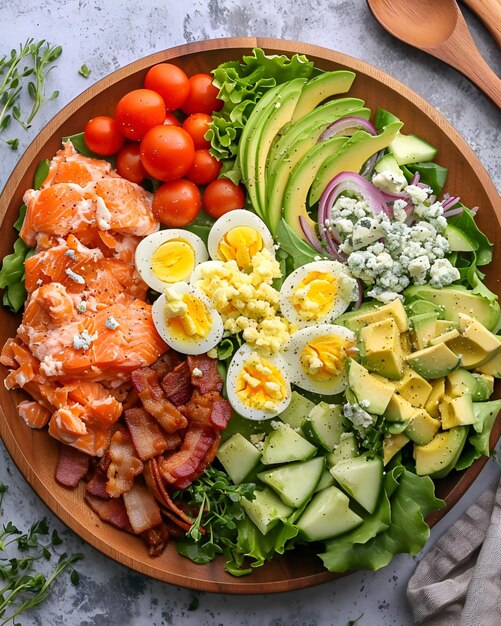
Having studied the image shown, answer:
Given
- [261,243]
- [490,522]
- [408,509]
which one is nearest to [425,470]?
[408,509]

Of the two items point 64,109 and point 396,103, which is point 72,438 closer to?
point 64,109

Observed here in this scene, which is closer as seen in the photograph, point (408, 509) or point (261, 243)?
point (408, 509)

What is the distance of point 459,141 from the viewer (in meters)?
3.39

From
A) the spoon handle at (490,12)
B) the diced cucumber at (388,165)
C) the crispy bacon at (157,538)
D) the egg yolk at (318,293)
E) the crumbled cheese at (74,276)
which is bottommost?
the crispy bacon at (157,538)

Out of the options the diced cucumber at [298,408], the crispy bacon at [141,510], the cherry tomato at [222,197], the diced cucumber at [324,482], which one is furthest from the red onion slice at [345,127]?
the crispy bacon at [141,510]

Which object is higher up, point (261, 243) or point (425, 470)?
point (261, 243)

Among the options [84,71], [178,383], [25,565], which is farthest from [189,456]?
[84,71]

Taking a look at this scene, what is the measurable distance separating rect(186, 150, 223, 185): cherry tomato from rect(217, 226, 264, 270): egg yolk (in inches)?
11.9

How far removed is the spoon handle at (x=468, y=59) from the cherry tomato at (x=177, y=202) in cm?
137

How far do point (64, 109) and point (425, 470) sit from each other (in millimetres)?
2269

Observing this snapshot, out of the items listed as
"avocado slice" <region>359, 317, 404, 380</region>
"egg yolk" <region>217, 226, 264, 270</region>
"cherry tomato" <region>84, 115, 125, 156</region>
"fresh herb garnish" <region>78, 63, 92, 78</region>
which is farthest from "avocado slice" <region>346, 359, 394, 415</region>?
"fresh herb garnish" <region>78, 63, 92, 78</region>

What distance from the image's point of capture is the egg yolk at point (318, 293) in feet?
10.6

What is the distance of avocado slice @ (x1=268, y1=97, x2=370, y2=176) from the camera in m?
3.34

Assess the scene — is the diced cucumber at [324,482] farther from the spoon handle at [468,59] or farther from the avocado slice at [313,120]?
the spoon handle at [468,59]
